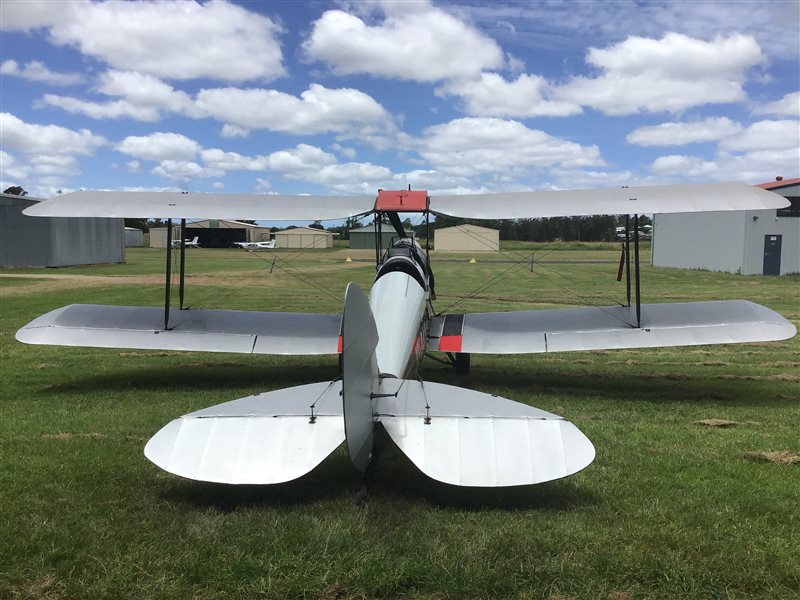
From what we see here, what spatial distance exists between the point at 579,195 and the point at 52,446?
18.1 ft

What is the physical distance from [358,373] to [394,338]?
5.76 ft

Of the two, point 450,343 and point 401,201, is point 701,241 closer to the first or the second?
point 450,343

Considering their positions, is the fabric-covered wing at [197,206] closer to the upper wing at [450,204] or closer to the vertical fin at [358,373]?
the upper wing at [450,204]

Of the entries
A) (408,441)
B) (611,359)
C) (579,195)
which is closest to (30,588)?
(408,441)

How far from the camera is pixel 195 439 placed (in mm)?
3691

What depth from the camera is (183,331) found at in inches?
311

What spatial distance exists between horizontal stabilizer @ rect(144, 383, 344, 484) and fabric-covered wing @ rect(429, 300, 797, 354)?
4084mm

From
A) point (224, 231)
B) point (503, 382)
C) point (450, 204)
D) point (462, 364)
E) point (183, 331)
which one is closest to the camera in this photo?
point (450, 204)

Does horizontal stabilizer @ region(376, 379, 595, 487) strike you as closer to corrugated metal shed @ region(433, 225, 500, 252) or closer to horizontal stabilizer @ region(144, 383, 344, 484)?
horizontal stabilizer @ region(144, 383, 344, 484)

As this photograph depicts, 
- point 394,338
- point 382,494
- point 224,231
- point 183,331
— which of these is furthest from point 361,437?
point 224,231

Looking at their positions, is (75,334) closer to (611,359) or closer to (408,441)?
(408,441)

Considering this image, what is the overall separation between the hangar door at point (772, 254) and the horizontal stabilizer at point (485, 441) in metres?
29.3

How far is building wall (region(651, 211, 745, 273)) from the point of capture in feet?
97.5

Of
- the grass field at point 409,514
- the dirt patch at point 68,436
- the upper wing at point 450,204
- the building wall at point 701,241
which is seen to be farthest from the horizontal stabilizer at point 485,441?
the building wall at point 701,241
